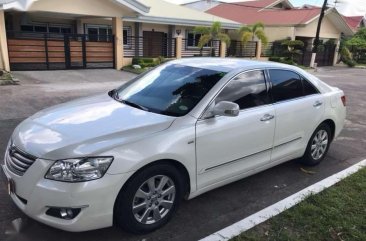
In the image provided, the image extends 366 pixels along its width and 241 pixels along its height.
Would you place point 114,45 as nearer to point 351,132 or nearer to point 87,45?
point 87,45

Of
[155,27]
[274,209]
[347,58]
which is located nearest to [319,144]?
[274,209]

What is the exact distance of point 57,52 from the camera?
16.1 meters

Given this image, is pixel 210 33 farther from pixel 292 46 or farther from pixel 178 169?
pixel 178 169

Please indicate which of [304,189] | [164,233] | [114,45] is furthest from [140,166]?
[114,45]

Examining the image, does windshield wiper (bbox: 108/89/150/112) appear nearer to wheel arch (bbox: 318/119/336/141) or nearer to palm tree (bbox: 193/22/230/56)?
wheel arch (bbox: 318/119/336/141)

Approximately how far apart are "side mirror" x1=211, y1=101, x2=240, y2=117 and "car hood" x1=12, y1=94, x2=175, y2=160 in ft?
1.49

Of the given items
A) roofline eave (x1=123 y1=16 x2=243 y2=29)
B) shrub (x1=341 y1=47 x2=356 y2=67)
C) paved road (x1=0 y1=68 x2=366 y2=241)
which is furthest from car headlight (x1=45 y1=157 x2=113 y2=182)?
shrub (x1=341 y1=47 x2=356 y2=67)

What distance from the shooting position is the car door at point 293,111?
4.32m

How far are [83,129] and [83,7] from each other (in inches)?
586

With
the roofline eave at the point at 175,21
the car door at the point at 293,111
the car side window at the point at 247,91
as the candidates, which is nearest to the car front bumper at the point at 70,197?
the car side window at the point at 247,91

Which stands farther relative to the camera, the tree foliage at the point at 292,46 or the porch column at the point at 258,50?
the tree foliage at the point at 292,46

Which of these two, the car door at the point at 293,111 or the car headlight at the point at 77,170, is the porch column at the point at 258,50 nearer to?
the car door at the point at 293,111

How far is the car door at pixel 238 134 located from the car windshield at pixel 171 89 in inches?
8.6

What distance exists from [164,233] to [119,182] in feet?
2.53
